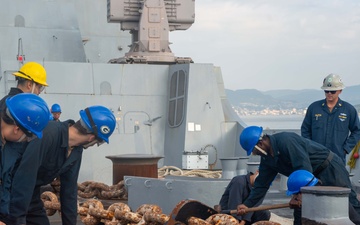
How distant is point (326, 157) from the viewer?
516 centimetres

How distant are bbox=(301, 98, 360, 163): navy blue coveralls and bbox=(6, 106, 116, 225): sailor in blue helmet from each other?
2.66 metres

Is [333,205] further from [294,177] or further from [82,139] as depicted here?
[82,139]

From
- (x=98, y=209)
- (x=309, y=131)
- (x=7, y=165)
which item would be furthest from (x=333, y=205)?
(x=309, y=131)

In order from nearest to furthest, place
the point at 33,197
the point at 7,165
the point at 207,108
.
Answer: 1. the point at 7,165
2. the point at 33,197
3. the point at 207,108

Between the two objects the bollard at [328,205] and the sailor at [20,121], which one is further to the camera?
the bollard at [328,205]

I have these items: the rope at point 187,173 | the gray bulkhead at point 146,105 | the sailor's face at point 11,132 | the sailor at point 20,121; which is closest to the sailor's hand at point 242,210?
the sailor at point 20,121

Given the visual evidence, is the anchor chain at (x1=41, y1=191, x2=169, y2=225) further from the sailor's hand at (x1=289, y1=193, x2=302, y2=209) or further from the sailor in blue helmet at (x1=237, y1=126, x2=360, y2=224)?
the sailor's hand at (x1=289, y1=193, x2=302, y2=209)

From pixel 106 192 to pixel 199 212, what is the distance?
266cm

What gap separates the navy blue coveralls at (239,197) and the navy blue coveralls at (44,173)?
1710 millimetres

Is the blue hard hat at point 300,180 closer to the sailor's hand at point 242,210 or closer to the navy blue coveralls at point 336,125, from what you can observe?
the sailor's hand at point 242,210

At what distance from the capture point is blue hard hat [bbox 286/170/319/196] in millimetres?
4613

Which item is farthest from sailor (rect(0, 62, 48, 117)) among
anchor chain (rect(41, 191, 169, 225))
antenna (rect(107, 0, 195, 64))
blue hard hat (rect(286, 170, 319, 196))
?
antenna (rect(107, 0, 195, 64))

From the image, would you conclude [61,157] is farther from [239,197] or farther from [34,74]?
[239,197]

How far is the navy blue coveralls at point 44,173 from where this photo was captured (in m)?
3.97
